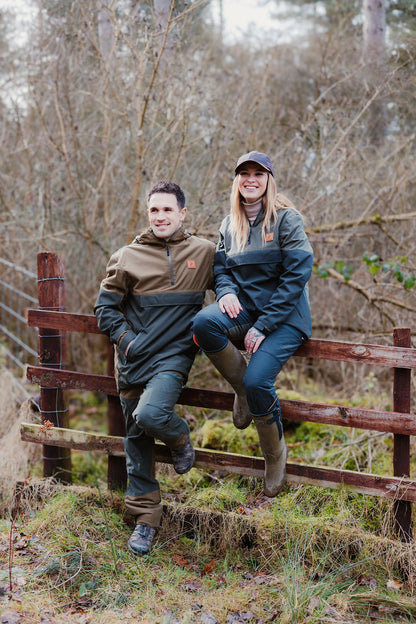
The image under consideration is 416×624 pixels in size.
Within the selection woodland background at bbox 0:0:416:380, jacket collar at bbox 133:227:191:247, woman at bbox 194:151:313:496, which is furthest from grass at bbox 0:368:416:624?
woodland background at bbox 0:0:416:380

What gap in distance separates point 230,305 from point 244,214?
0.65 meters

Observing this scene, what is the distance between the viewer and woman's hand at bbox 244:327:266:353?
10.7 feet

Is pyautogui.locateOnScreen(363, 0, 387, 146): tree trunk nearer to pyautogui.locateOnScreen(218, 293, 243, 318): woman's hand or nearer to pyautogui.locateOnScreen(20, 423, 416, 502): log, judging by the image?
pyautogui.locateOnScreen(218, 293, 243, 318): woman's hand

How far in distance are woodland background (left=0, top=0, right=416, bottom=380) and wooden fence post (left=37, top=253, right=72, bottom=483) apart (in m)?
1.76

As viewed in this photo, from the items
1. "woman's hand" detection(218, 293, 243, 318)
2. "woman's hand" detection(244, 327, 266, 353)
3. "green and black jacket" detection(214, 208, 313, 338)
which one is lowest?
"woman's hand" detection(244, 327, 266, 353)

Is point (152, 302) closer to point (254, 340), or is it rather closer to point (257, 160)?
point (254, 340)

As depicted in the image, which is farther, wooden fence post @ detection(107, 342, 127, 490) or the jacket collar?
wooden fence post @ detection(107, 342, 127, 490)

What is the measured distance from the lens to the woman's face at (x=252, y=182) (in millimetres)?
3480

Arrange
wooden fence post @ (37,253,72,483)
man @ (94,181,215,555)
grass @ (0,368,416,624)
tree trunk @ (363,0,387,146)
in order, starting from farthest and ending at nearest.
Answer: tree trunk @ (363,0,387,146) → wooden fence post @ (37,253,72,483) → man @ (94,181,215,555) → grass @ (0,368,416,624)

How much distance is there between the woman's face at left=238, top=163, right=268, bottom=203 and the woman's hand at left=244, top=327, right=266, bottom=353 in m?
0.90

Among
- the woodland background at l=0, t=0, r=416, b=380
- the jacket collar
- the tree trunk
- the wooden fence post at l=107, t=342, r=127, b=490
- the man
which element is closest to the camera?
the man

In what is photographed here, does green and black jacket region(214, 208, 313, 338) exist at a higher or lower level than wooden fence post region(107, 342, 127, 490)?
higher

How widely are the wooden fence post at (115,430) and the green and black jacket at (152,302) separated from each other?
0.48m

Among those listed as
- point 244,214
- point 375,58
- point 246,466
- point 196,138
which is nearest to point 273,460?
point 246,466
